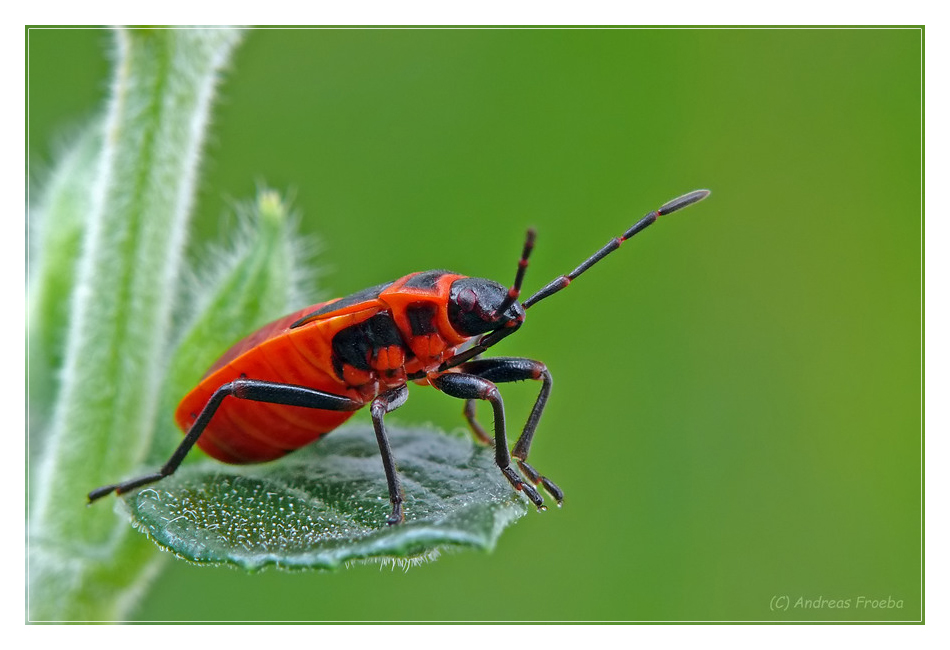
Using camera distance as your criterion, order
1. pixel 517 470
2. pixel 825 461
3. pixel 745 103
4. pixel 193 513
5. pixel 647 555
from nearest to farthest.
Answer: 1. pixel 193 513
2. pixel 517 470
3. pixel 647 555
4. pixel 825 461
5. pixel 745 103

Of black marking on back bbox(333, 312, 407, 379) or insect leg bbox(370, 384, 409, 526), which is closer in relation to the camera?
insect leg bbox(370, 384, 409, 526)

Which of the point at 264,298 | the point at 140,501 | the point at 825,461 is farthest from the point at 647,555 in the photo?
the point at 140,501

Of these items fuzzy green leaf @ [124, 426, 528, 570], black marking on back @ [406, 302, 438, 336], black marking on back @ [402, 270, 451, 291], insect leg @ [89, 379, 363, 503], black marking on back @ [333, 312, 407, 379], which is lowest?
fuzzy green leaf @ [124, 426, 528, 570]

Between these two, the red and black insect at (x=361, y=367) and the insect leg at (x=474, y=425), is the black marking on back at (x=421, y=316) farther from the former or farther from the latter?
the insect leg at (x=474, y=425)

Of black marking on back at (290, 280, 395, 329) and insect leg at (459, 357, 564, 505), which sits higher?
black marking on back at (290, 280, 395, 329)

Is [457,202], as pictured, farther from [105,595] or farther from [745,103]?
[105,595]

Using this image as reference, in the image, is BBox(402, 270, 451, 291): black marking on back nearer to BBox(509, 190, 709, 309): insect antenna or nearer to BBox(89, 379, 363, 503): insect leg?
BBox(509, 190, 709, 309): insect antenna

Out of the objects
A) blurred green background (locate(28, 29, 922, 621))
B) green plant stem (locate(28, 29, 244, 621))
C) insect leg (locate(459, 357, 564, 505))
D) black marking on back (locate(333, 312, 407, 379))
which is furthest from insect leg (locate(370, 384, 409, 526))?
blurred green background (locate(28, 29, 922, 621))

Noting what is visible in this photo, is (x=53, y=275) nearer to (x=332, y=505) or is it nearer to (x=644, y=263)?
(x=332, y=505)
